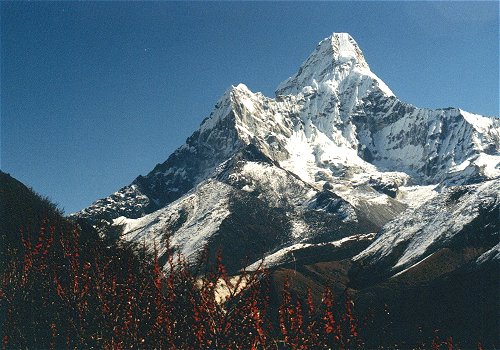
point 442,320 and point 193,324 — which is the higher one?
point 193,324

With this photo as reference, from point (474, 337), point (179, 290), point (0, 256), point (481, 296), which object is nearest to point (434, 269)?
point (481, 296)

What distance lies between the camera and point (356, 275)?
567 inches

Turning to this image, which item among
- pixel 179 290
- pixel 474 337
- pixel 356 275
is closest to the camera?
pixel 356 275

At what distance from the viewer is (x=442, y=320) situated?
414 feet

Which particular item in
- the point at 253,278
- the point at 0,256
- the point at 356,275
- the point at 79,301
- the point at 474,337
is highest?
the point at 0,256

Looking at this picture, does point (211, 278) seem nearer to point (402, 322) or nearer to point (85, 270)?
point (85, 270)

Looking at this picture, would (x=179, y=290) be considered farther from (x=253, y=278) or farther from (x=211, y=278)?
(x=253, y=278)

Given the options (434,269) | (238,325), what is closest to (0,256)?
(238,325)

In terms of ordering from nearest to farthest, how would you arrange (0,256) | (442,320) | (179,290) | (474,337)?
(179,290) < (0,256) < (474,337) < (442,320)

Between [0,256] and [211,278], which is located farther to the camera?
[0,256]

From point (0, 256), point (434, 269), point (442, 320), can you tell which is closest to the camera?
point (0, 256)

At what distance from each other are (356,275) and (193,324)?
671 cm

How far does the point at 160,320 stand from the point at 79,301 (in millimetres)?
3920

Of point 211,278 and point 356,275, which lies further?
point 211,278
